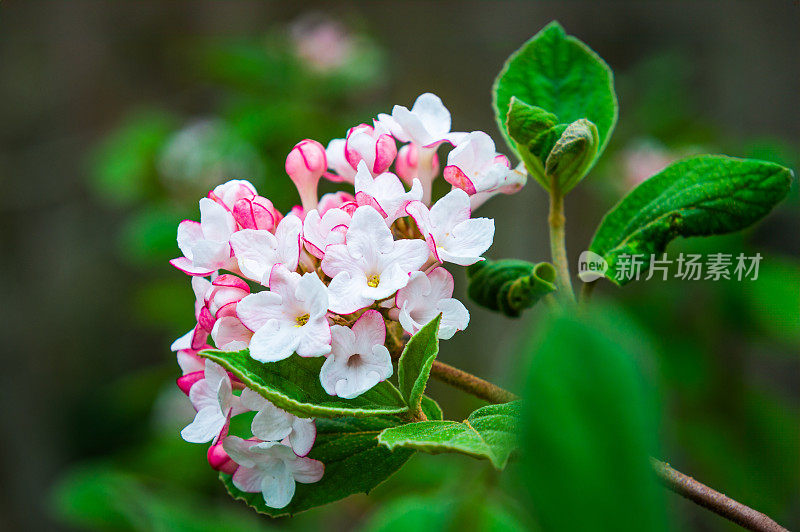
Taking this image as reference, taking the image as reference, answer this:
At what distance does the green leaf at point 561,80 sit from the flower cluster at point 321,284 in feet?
0.40

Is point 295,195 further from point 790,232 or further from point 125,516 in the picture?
point 790,232

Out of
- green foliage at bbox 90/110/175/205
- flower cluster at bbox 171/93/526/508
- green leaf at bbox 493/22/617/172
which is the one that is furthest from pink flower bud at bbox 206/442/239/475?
green foliage at bbox 90/110/175/205

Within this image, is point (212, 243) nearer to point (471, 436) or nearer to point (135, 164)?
point (471, 436)

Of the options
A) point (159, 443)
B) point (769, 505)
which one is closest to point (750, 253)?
point (769, 505)

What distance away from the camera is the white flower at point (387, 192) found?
456 mm

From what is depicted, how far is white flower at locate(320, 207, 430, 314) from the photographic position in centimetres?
42

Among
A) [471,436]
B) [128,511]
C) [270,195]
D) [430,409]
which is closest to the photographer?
[471,436]

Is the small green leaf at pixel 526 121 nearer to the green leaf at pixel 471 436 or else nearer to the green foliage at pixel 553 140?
the green foliage at pixel 553 140

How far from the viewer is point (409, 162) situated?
0.55 meters

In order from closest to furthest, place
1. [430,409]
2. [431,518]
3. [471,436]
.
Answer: [471,436], [430,409], [431,518]

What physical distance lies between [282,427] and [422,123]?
240mm

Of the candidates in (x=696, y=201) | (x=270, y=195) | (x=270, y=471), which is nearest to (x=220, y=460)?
(x=270, y=471)

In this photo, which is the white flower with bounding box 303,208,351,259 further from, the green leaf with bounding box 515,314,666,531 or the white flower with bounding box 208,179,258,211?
the green leaf with bounding box 515,314,666,531

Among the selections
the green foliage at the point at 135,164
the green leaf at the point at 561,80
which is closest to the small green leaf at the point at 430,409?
the green leaf at the point at 561,80
